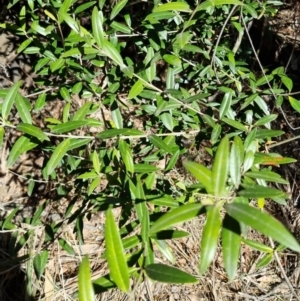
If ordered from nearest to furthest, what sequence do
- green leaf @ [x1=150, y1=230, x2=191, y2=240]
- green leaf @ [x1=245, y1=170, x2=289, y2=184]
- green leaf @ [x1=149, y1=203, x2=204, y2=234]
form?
green leaf @ [x1=149, y1=203, x2=204, y2=234], green leaf @ [x1=150, y1=230, x2=191, y2=240], green leaf @ [x1=245, y1=170, x2=289, y2=184]

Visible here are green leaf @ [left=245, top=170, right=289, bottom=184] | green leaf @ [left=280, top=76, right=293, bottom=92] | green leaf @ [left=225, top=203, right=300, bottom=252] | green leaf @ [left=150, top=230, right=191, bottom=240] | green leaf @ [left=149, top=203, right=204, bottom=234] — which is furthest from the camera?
green leaf @ [left=280, top=76, right=293, bottom=92]

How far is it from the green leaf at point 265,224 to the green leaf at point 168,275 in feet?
0.58

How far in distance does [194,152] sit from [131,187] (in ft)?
4.49

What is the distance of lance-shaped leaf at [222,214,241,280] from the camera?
0.87m

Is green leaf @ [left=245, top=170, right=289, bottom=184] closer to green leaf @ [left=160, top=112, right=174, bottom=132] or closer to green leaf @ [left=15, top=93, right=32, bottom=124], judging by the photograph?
green leaf @ [left=160, top=112, right=174, bottom=132]

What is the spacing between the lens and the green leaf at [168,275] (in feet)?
3.01

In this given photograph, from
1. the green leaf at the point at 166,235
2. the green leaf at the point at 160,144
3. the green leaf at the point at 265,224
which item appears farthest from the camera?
the green leaf at the point at 160,144

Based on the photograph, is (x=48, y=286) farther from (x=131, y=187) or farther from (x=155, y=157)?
(x=131, y=187)

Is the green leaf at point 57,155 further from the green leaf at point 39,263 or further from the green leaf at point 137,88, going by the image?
the green leaf at point 39,263

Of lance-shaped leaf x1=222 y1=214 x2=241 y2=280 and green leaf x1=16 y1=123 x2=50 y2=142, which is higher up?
lance-shaped leaf x1=222 y1=214 x2=241 y2=280

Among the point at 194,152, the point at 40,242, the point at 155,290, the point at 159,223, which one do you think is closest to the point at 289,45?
the point at 194,152

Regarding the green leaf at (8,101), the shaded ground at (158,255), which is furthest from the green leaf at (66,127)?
the shaded ground at (158,255)

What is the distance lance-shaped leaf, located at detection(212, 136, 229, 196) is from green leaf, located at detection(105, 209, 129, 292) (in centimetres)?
21

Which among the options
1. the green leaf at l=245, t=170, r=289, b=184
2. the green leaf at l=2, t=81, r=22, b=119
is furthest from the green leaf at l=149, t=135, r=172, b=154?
the green leaf at l=2, t=81, r=22, b=119
